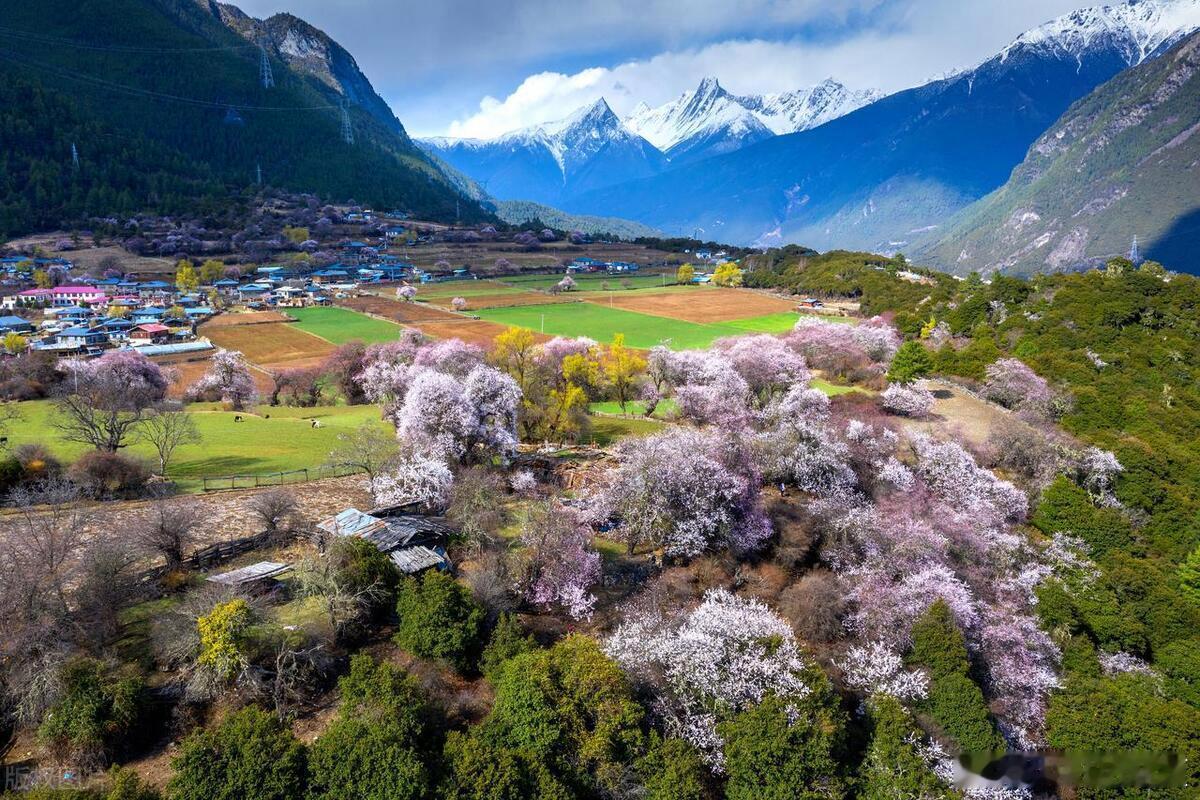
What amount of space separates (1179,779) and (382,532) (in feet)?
85.4

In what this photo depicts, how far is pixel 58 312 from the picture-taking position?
3529 inches

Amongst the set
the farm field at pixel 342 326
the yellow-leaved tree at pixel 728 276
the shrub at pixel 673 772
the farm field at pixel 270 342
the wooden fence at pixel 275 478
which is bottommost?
the farm field at pixel 270 342

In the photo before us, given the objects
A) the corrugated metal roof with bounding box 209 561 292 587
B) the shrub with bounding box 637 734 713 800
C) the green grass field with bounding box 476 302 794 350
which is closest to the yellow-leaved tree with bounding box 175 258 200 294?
the green grass field with bounding box 476 302 794 350

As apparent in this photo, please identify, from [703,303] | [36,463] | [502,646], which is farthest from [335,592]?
[703,303]

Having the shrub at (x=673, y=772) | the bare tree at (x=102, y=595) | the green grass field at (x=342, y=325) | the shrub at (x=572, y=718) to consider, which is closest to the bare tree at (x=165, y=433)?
the bare tree at (x=102, y=595)

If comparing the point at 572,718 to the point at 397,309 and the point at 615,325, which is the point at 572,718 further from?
the point at 397,309

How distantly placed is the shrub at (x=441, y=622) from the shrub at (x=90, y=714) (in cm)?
771

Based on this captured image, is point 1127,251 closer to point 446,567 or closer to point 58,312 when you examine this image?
point 446,567

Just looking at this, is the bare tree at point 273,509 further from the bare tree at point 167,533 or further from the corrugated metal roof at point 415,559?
the corrugated metal roof at point 415,559

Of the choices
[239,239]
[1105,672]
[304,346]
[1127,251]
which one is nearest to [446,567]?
[1105,672]

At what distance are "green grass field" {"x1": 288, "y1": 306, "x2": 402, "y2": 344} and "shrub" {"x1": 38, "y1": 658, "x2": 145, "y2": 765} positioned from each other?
2447 inches

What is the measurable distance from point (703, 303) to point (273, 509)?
96.3m

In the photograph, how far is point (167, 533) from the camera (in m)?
24.4

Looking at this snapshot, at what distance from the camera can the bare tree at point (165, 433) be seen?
33406 millimetres
